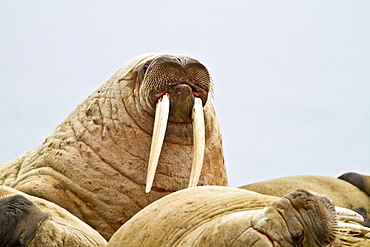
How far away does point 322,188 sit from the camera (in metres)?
9.15

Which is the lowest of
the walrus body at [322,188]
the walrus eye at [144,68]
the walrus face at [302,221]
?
the walrus body at [322,188]

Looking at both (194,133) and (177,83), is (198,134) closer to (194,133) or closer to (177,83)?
(194,133)

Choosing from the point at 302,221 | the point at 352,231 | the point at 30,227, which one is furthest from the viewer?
the point at 30,227

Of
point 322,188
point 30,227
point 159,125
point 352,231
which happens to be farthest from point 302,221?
point 322,188

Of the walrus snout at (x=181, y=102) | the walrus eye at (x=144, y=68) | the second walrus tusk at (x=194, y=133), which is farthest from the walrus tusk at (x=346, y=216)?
the walrus eye at (x=144, y=68)

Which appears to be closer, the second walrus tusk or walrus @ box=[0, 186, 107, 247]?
walrus @ box=[0, 186, 107, 247]

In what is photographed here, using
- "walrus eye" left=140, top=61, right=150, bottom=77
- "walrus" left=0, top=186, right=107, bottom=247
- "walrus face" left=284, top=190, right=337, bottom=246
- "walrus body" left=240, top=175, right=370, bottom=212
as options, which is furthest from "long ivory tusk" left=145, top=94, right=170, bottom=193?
"walrus body" left=240, top=175, right=370, bottom=212

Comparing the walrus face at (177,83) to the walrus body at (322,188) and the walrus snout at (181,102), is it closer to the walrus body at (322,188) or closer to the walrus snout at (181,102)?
the walrus snout at (181,102)

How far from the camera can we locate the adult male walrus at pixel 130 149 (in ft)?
18.6

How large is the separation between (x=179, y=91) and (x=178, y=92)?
0.04 ft

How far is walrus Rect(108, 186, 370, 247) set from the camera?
9.03 ft

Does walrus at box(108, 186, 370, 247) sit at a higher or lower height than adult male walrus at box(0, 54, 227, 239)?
higher

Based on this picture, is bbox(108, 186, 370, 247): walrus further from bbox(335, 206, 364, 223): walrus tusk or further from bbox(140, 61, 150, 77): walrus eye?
bbox(140, 61, 150, 77): walrus eye

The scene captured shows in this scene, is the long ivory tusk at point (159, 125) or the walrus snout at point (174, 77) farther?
the walrus snout at point (174, 77)
